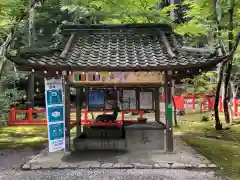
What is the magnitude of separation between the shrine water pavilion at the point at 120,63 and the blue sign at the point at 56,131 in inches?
16.9

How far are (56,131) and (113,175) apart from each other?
233 cm

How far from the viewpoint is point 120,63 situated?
744 centimetres

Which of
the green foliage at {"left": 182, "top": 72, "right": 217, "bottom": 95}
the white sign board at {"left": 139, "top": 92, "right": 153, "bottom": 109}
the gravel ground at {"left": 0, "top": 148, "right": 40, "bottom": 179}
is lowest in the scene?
the gravel ground at {"left": 0, "top": 148, "right": 40, "bottom": 179}

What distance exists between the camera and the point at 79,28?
9609 mm

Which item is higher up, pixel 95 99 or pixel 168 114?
pixel 95 99

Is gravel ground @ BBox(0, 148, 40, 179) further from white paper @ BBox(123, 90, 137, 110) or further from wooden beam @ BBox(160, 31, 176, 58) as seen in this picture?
wooden beam @ BBox(160, 31, 176, 58)

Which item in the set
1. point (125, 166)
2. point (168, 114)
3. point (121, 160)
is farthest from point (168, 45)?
point (125, 166)

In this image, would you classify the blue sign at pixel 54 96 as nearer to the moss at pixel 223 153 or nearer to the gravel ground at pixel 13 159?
the gravel ground at pixel 13 159

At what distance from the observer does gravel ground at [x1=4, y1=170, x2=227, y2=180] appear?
20.3ft

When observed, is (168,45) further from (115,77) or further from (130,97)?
(130,97)

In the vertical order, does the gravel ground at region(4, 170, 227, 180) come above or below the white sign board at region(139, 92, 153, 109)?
below

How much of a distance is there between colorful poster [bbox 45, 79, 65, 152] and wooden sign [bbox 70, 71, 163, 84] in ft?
2.17

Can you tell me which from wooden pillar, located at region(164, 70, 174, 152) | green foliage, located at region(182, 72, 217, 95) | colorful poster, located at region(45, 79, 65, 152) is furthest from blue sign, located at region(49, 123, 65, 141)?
green foliage, located at region(182, 72, 217, 95)

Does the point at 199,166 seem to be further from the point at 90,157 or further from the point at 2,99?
the point at 2,99
